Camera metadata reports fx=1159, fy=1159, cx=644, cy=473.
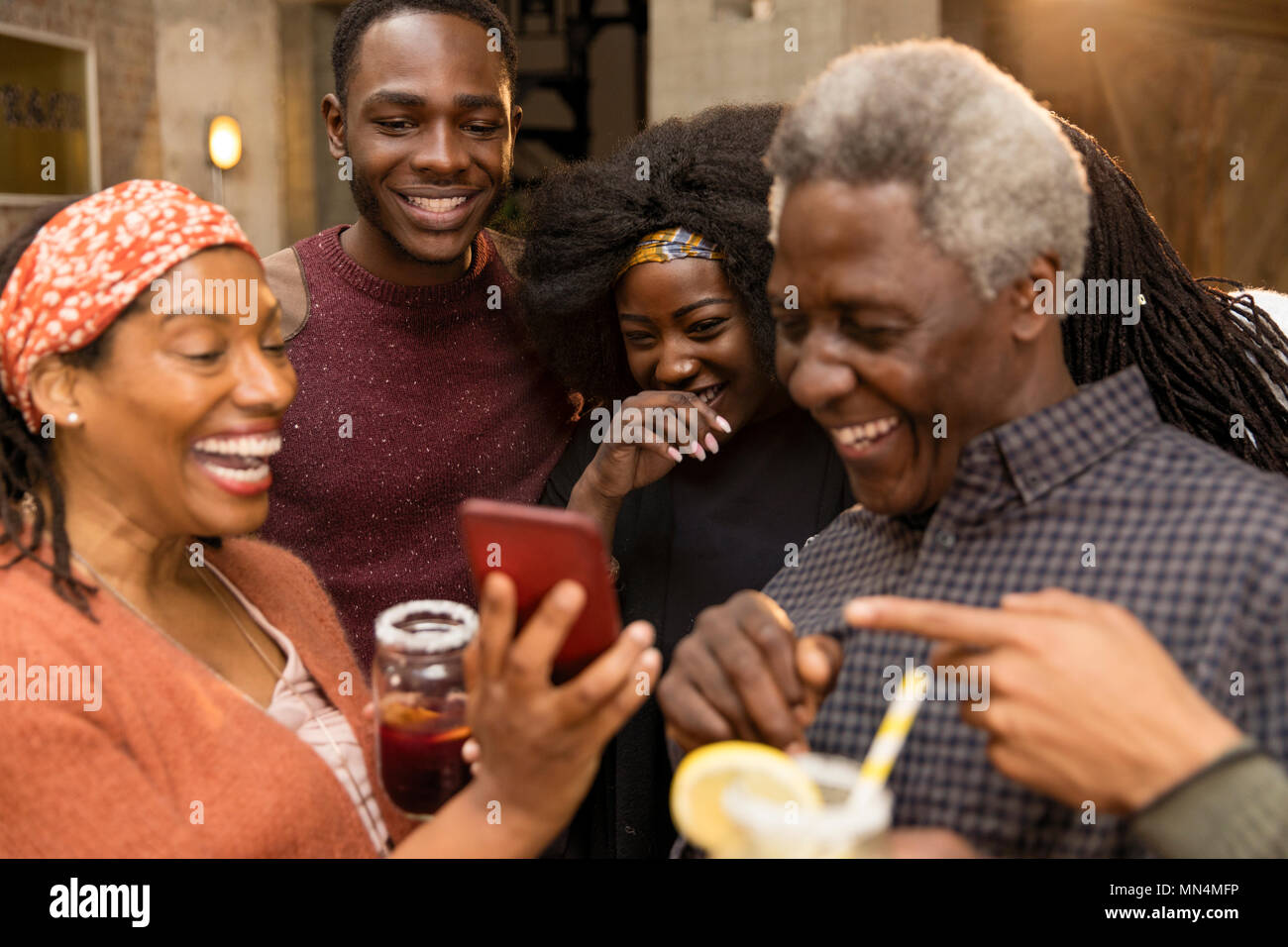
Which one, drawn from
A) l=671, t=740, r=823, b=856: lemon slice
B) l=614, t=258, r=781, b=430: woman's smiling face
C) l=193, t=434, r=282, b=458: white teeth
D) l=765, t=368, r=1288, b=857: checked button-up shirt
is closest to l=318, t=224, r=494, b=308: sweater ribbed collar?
l=614, t=258, r=781, b=430: woman's smiling face

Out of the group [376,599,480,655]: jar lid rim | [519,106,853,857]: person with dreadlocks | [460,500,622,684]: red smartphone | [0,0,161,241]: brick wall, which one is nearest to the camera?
[460,500,622,684]: red smartphone

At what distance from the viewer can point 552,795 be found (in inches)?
54.6

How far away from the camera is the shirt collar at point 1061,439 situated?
1.41 m

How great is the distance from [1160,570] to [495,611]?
28.8 inches

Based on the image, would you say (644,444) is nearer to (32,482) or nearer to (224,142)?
(32,482)

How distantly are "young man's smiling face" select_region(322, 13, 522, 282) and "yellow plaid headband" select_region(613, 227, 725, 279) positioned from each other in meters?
0.49

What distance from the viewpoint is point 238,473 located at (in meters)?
1.71

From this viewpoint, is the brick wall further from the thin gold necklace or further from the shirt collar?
the shirt collar

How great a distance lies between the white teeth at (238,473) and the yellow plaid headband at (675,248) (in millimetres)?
996

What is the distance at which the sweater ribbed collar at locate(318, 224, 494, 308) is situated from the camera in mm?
2785

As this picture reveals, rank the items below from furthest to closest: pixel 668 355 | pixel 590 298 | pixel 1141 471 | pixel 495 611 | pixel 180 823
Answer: pixel 590 298
pixel 668 355
pixel 180 823
pixel 1141 471
pixel 495 611

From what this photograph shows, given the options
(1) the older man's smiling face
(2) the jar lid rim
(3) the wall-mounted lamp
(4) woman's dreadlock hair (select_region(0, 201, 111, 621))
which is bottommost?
(2) the jar lid rim
